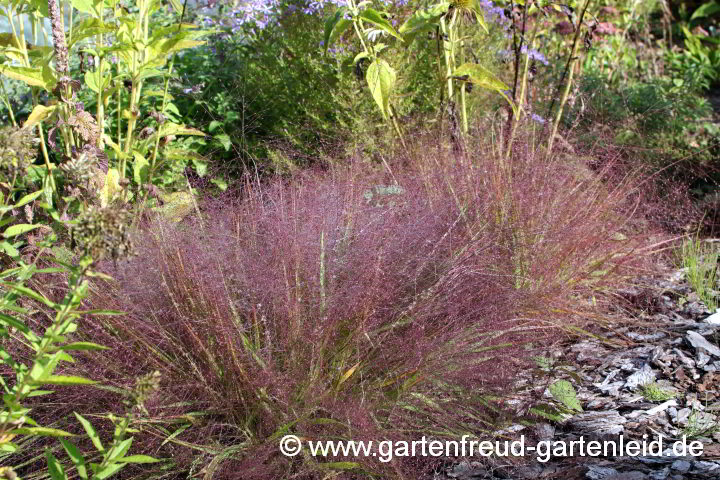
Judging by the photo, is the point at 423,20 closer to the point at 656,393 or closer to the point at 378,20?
the point at 378,20

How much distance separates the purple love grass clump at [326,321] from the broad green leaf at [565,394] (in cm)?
9

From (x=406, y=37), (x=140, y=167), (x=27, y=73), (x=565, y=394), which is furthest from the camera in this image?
(x=406, y=37)

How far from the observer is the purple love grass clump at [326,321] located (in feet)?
6.67

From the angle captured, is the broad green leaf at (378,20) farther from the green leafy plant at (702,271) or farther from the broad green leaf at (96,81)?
the green leafy plant at (702,271)

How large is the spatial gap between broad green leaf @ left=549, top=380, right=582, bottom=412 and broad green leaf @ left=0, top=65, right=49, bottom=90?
2.01 metres

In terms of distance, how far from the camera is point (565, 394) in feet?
7.82

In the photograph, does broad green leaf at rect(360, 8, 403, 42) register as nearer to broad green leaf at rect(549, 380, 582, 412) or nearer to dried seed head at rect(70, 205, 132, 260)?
broad green leaf at rect(549, 380, 582, 412)

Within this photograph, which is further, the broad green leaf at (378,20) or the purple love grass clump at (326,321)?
the broad green leaf at (378,20)

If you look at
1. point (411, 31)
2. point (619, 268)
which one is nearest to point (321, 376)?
point (619, 268)

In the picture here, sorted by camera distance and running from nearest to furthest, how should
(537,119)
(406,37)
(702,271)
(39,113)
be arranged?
(39,113), (702,271), (406,37), (537,119)

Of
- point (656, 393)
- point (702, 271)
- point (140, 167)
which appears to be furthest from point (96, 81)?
point (702, 271)

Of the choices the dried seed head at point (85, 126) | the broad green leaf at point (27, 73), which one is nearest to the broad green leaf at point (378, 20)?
the dried seed head at point (85, 126)

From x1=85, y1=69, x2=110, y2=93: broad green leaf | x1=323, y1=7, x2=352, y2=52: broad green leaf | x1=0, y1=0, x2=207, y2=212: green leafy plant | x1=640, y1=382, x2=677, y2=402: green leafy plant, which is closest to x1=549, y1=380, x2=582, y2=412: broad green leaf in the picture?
x1=640, y1=382, x2=677, y2=402: green leafy plant

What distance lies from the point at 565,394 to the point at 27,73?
209 cm
